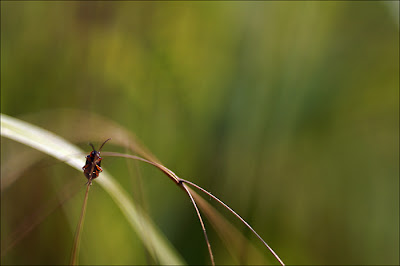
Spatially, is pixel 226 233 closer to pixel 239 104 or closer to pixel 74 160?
pixel 74 160

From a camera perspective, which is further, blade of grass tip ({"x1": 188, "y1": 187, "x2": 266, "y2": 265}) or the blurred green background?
the blurred green background

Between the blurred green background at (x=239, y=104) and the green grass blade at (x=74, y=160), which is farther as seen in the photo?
the blurred green background at (x=239, y=104)

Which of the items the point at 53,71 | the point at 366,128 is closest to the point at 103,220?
the point at 53,71

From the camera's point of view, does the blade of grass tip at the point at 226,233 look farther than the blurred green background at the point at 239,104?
No

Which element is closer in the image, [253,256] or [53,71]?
[253,256]

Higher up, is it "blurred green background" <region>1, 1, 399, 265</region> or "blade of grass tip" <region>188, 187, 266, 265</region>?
"blurred green background" <region>1, 1, 399, 265</region>

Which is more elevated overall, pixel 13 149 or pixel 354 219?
pixel 13 149

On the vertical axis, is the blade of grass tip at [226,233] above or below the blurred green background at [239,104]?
below

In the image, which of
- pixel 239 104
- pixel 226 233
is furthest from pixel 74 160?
pixel 239 104

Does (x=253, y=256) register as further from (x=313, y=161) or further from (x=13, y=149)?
(x=13, y=149)
